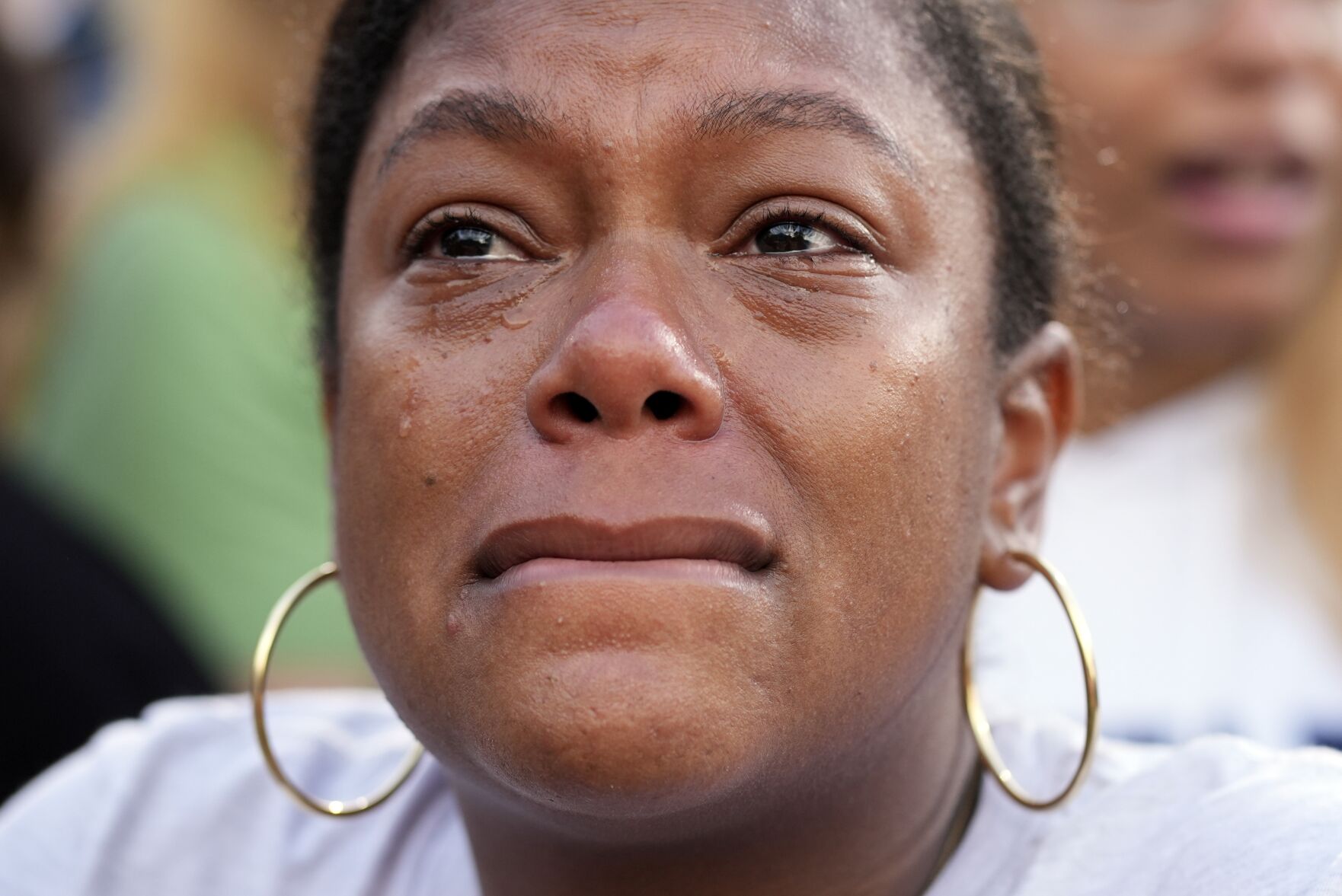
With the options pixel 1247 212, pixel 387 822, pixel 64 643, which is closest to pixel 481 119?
pixel 387 822

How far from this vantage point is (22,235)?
4316 millimetres

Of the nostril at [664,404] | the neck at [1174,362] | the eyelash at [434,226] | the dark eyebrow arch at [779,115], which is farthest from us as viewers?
the neck at [1174,362]

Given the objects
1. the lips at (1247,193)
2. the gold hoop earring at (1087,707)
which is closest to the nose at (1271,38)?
the lips at (1247,193)

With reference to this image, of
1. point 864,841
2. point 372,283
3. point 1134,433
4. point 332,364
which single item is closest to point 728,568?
point 864,841

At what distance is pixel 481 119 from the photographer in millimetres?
2051

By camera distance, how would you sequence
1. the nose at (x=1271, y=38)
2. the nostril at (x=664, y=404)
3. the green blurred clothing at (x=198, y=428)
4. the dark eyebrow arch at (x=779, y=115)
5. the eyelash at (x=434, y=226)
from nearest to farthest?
the nostril at (x=664, y=404), the dark eyebrow arch at (x=779, y=115), the eyelash at (x=434, y=226), the green blurred clothing at (x=198, y=428), the nose at (x=1271, y=38)

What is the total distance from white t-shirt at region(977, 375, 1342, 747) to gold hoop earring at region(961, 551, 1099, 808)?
863 mm

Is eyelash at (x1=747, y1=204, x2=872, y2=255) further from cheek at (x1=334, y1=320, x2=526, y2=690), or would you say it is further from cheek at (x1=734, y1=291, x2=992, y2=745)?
cheek at (x1=334, y1=320, x2=526, y2=690)

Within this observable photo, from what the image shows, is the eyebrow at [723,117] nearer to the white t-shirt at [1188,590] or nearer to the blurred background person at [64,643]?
the white t-shirt at [1188,590]

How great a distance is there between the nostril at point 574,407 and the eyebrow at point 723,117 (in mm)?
336

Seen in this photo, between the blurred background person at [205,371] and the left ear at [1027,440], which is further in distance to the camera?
the blurred background person at [205,371]

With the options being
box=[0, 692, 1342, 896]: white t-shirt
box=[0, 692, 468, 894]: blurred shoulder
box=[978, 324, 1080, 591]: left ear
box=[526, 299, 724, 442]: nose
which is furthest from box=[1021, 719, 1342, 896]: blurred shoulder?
box=[0, 692, 468, 894]: blurred shoulder

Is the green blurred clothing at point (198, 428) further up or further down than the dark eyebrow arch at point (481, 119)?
further down

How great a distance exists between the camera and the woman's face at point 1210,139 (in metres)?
3.76
